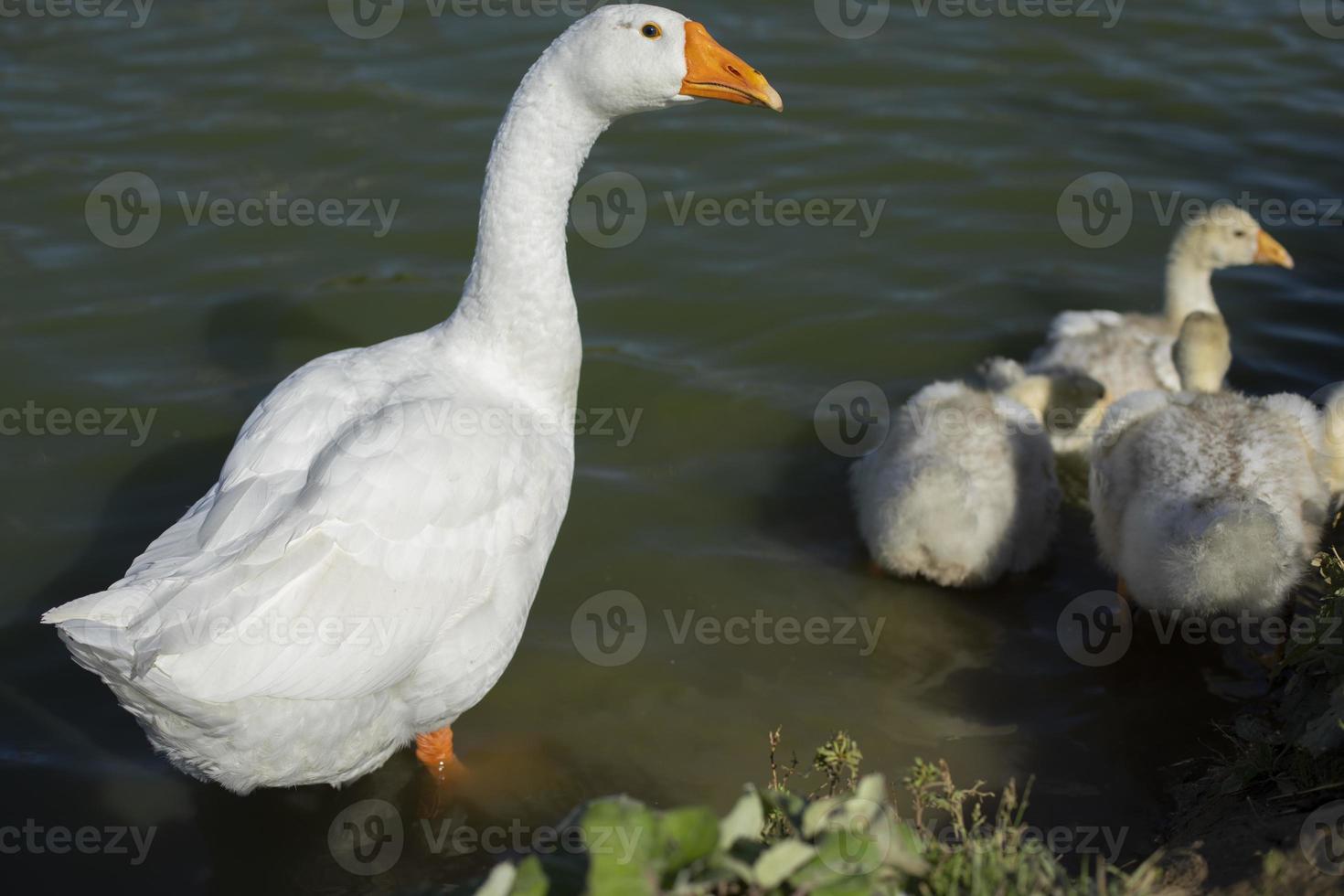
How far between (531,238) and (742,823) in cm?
275

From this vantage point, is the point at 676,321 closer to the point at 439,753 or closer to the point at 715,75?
the point at 715,75

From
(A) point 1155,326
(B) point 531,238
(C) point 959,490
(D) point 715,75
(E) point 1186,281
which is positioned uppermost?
(D) point 715,75

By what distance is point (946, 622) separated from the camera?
20.2 ft

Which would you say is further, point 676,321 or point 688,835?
point 676,321

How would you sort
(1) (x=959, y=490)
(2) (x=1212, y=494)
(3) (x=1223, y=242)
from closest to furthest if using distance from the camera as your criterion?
(2) (x=1212, y=494) → (1) (x=959, y=490) → (3) (x=1223, y=242)

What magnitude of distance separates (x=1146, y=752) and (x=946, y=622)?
1.12 meters

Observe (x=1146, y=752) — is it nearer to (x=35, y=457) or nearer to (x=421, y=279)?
(x=421, y=279)

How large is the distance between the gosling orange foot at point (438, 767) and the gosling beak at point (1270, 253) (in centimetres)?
563

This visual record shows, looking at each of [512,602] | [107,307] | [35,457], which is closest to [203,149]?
[107,307]

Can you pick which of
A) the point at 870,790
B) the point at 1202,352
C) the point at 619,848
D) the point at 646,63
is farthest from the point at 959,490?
the point at 619,848

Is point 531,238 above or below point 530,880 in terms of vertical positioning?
above

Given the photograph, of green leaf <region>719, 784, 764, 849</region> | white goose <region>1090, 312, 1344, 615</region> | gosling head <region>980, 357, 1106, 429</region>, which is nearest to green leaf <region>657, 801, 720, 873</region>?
green leaf <region>719, 784, 764, 849</region>

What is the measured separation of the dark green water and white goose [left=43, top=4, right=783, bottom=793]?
88cm

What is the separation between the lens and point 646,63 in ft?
16.2
